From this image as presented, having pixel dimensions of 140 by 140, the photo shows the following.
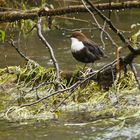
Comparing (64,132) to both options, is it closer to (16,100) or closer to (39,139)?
(39,139)

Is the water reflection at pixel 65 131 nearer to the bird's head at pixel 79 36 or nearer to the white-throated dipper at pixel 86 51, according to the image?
the white-throated dipper at pixel 86 51

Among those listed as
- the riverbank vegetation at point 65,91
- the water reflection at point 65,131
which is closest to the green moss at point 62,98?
the riverbank vegetation at point 65,91

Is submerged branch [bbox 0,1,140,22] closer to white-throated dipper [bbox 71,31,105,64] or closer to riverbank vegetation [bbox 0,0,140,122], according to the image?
riverbank vegetation [bbox 0,0,140,122]

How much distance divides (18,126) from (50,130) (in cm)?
38

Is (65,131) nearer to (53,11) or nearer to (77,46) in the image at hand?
(53,11)

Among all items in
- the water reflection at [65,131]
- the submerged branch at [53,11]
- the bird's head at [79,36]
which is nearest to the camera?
the water reflection at [65,131]

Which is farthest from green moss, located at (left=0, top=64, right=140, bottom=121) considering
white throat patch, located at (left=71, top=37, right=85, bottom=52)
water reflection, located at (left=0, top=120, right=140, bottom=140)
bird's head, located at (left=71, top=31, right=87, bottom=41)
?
bird's head, located at (left=71, top=31, right=87, bottom=41)

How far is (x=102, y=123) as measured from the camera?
545cm

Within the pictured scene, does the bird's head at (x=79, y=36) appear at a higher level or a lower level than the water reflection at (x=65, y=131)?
higher

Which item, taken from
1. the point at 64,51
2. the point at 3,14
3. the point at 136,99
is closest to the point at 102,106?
the point at 136,99

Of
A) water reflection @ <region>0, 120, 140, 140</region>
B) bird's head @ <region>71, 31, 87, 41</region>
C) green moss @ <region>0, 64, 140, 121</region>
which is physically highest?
bird's head @ <region>71, 31, 87, 41</region>

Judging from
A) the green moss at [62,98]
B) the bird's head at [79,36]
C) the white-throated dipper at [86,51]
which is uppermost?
the bird's head at [79,36]

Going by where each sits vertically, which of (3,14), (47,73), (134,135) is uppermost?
(3,14)

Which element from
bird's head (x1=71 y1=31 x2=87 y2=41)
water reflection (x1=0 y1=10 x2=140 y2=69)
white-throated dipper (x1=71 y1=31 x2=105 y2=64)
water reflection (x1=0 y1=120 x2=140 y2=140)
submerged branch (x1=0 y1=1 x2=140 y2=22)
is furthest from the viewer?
water reflection (x1=0 y1=10 x2=140 y2=69)
